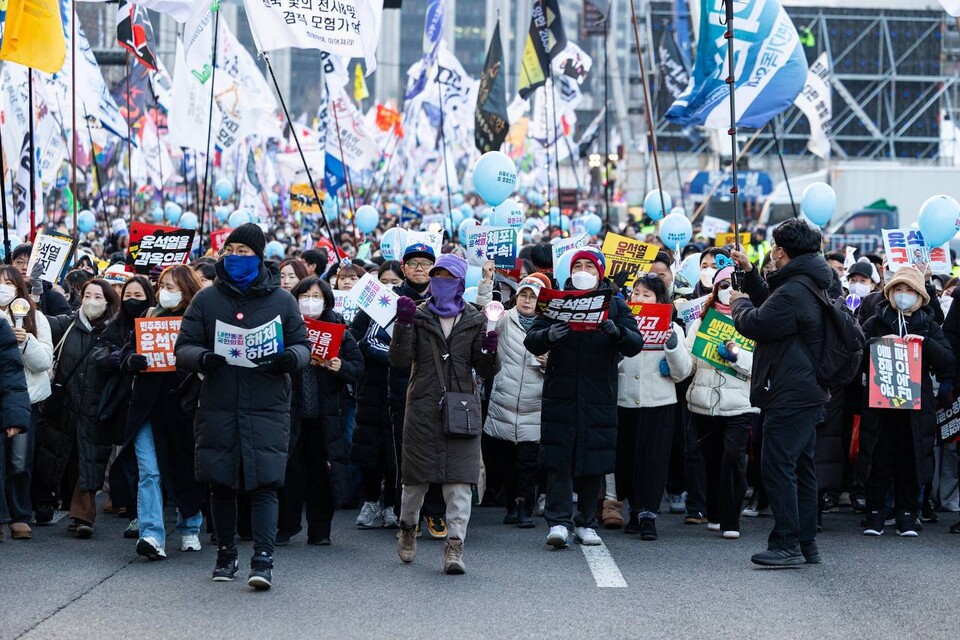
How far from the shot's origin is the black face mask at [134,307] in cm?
871

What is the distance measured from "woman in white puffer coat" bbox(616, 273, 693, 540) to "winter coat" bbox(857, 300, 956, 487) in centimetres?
133

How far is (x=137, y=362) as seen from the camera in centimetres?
822

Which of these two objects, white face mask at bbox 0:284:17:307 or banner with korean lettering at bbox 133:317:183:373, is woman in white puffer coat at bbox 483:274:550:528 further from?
white face mask at bbox 0:284:17:307

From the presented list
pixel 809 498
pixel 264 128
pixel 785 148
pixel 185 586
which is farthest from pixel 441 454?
pixel 785 148

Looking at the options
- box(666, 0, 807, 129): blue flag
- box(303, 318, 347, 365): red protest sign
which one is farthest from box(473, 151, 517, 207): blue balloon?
box(303, 318, 347, 365): red protest sign

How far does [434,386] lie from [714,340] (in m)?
2.16

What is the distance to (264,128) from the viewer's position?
34.0 metres

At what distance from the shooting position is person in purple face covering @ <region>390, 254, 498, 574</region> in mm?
7898

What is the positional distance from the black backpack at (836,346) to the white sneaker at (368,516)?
3158 mm

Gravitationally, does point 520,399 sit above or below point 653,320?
below

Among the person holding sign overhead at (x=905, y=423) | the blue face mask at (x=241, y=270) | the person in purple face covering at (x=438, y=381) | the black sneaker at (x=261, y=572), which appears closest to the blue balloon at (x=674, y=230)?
the person holding sign overhead at (x=905, y=423)

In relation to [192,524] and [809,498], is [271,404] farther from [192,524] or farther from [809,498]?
[809,498]

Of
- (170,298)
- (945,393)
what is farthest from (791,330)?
(170,298)

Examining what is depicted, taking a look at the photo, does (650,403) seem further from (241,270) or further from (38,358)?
(38,358)
